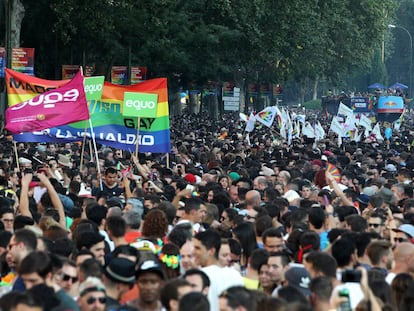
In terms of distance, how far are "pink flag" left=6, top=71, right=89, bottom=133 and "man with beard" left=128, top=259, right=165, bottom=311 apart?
9461 mm

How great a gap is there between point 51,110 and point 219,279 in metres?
9.43

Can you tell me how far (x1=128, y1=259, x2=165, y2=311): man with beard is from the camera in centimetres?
881

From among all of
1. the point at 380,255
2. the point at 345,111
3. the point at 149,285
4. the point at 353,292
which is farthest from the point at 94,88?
the point at 345,111

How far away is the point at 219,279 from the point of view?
9.77m

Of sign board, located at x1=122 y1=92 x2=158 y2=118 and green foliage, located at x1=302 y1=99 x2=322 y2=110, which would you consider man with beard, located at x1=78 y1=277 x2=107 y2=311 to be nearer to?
sign board, located at x1=122 y1=92 x2=158 y2=118

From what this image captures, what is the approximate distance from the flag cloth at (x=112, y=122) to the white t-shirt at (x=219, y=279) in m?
10.4

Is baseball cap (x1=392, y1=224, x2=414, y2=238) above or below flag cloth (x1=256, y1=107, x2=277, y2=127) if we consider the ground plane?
above

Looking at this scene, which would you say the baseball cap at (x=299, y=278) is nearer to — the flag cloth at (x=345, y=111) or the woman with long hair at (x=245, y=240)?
the woman with long hair at (x=245, y=240)

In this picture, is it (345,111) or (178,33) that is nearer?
(345,111)

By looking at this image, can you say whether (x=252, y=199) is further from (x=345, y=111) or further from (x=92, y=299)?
(x=345, y=111)

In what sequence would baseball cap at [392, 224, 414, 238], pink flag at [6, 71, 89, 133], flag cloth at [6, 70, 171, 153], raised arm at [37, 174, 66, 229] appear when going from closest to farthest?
baseball cap at [392, 224, 414, 238] < raised arm at [37, 174, 66, 229] < pink flag at [6, 71, 89, 133] < flag cloth at [6, 70, 171, 153]

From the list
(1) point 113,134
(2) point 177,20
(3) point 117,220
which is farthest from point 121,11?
(3) point 117,220

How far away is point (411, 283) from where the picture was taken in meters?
9.23

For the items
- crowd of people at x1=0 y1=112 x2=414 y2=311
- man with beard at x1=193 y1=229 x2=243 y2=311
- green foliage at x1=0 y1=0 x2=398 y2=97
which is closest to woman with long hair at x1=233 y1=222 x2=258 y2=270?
crowd of people at x1=0 y1=112 x2=414 y2=311
